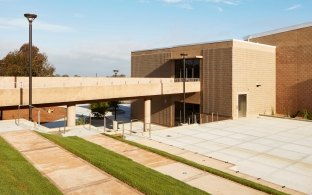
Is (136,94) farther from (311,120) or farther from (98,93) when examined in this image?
(311,120)

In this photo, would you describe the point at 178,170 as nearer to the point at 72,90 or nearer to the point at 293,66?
the point at 72,90

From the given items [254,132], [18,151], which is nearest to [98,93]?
[254,132]

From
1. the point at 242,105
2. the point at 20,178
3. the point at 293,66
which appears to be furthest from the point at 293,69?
the point at 20,178

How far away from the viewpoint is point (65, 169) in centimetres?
924

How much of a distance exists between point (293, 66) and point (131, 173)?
27105 millimetres

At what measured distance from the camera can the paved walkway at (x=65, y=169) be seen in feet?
26.1

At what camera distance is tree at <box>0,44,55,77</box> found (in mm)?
54469

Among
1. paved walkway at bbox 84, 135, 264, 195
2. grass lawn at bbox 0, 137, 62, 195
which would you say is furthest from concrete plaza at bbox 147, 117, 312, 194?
grass lawn at bbox 0, 137, 62, 195

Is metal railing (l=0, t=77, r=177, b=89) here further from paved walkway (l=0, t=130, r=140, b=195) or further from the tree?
the tree

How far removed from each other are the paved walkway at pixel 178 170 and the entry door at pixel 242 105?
18.4 meters

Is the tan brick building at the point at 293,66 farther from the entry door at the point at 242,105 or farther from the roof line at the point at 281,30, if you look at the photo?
the entry door at the point at 242,105

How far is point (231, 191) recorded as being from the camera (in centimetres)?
904

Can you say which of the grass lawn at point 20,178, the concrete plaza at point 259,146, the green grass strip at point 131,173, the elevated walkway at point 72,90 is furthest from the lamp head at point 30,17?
the concrete plaza at point 259,146

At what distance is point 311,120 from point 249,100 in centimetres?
578
